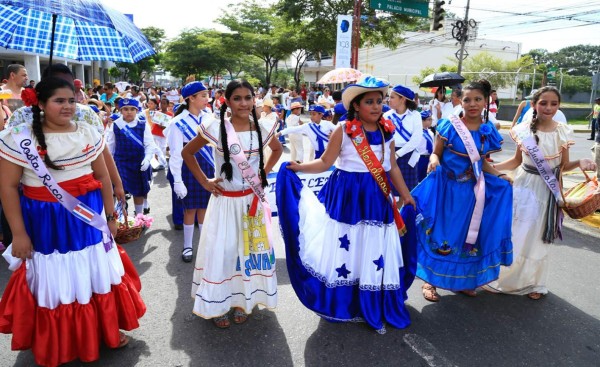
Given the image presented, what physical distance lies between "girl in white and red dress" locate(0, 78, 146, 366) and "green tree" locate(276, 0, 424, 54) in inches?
934

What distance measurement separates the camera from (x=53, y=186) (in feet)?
8.67

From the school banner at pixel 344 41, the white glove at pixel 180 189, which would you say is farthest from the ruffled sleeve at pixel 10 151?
the school banner at pixel 344 41

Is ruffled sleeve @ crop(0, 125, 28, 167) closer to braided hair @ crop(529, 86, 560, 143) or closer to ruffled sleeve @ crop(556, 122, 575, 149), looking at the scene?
braided hair @ crop(529, 86, 560, 143)

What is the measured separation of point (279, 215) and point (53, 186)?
1617mm

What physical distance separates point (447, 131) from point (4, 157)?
3.32m

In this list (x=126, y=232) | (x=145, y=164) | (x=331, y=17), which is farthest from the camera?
(x=331, y=17)

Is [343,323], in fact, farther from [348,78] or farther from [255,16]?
[255,16]

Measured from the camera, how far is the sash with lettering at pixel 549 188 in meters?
3.96

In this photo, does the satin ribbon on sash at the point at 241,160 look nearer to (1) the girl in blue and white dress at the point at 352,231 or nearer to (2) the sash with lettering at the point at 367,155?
(1) the girl in blue and white dress at the point at 352,231

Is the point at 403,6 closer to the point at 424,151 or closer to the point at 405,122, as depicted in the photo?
the point at 424,151

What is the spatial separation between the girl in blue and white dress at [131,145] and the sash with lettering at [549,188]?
4608 mm

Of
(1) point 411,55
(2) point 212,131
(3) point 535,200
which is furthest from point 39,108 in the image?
(1) point 411,55

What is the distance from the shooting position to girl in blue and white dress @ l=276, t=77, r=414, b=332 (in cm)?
334

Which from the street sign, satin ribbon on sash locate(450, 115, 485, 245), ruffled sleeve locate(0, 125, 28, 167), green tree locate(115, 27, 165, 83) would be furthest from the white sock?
green tree locate(115, 27, 165, 83)
